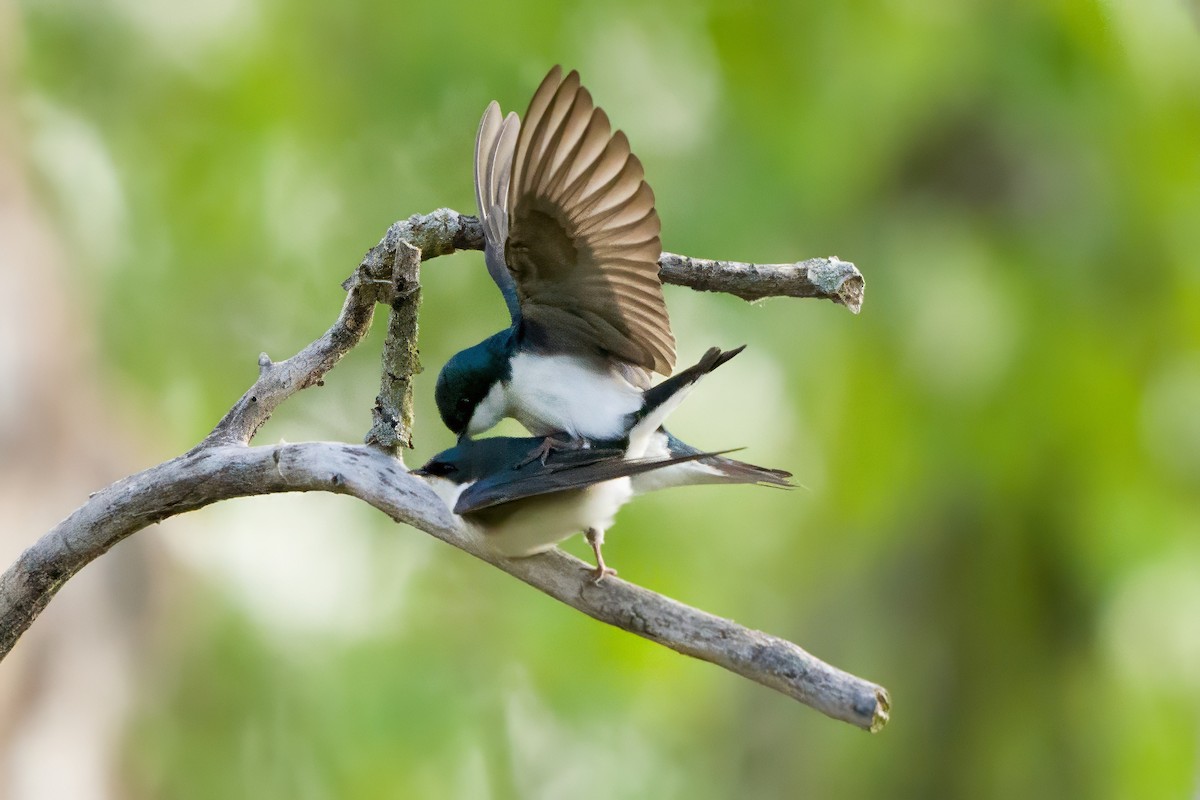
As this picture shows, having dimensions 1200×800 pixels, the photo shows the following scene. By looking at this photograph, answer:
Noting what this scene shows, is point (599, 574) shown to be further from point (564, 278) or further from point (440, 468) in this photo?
point (564, 278)

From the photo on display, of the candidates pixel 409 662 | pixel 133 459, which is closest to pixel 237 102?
pixel 133 459

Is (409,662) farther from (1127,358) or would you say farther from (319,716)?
(1127,358)

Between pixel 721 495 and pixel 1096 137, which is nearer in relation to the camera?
pixel 1096 137

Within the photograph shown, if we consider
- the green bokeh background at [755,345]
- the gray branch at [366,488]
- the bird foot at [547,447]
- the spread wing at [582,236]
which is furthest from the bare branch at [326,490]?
the green bokeh background at [755,345]

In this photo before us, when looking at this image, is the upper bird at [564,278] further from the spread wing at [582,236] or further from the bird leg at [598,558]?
the bird leg at [598,558]

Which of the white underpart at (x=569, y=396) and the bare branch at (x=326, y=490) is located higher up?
the white underpart at (x=569, y=396)

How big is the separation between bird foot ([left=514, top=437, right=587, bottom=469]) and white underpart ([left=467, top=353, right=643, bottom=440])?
1 centimetres

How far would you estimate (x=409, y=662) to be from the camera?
3.66 m

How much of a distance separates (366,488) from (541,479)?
0.60ft

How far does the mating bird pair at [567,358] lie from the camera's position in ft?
3.92

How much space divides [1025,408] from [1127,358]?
0.30 meters

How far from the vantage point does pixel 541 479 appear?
1191mm

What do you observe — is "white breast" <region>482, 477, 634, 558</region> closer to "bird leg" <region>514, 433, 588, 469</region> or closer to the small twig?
"bird leg" <region>514, 433, 588, 469</region>

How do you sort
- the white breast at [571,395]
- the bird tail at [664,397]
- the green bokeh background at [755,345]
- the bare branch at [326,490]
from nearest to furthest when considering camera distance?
the bare branch at [326,490]
the bird tail at [664,397]
the white breast at [571,395]
the green bokeh background at [755,345]
